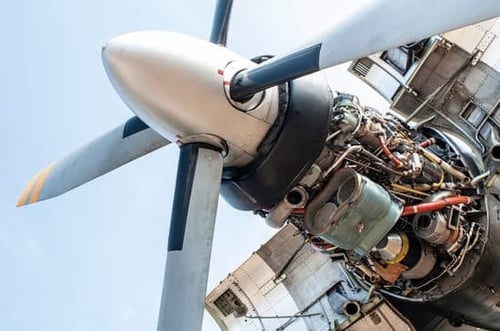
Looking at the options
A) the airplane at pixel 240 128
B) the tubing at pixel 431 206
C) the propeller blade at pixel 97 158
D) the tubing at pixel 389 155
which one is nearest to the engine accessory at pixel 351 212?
the airplane at pixel 240 128

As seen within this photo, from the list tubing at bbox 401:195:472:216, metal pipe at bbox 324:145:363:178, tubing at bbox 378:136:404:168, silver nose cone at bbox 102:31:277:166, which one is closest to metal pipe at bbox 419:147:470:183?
tubing at bbox 401:195:472:216

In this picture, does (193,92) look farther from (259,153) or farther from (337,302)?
(337,302)

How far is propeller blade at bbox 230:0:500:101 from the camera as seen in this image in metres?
3.96

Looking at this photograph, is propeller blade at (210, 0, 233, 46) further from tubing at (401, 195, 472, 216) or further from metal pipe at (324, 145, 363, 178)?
tubing at (401, 195, 472, 216)

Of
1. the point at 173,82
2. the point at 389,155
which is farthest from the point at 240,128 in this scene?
the point at 389,155

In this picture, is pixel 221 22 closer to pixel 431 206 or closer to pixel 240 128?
pixel 240 128

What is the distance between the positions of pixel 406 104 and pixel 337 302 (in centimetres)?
276

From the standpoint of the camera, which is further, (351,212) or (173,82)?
(351,212)

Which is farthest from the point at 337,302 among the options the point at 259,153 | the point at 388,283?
the point at 259,153

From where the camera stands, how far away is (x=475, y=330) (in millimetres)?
7523

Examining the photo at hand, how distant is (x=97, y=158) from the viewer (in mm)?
6297

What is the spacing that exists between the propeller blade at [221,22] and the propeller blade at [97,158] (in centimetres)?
111

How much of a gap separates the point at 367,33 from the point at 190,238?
7.09 ft

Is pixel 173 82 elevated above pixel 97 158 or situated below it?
below
